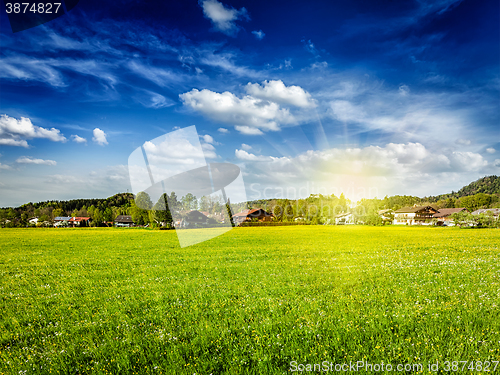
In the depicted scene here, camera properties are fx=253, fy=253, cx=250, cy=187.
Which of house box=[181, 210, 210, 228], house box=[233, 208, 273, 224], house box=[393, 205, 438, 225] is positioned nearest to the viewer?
house box=[181, 210, 210, 228]

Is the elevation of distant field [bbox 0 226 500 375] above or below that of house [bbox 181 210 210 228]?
above

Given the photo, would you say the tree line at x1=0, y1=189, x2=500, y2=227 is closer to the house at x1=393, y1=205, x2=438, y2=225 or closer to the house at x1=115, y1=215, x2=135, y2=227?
the house at x1=115, y1=215, x2=135, y2=227

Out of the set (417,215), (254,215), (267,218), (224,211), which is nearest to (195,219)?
(254,215)

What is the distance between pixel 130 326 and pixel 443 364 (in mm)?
7610

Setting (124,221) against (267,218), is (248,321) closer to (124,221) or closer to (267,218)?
(267,218)

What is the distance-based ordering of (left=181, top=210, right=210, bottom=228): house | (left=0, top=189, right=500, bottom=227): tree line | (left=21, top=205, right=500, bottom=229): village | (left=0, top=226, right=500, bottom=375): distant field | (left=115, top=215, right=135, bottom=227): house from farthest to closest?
(left=115, top=215, right=135, bottom=227): house, (left=181, top=210, right=210, bottom=228): house, (left=21, top=205, right=500, bottom=229): village, (left=0, top=189, right=500, bottom=227): tree line, (left=0, top=226, right=500, bottom=375): distant field

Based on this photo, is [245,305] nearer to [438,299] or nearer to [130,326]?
[130,326]

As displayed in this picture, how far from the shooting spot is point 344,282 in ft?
37.8

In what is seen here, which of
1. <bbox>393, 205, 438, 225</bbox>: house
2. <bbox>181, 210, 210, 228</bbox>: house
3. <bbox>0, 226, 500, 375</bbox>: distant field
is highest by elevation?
<bbox>0, 226, 500, 375</bbox>: distant field

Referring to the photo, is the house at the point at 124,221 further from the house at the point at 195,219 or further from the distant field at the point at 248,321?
the distant field at the point at 248,321

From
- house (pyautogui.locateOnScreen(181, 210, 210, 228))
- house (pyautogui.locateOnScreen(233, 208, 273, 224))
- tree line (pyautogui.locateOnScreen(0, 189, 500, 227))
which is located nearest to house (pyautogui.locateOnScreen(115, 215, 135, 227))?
tree line (pyautogui.locateOnScreen(0, 189, 500, 227))

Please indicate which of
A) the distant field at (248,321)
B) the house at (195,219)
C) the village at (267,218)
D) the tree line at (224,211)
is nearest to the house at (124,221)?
the village at (267,218)

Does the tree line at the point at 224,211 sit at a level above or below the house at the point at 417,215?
above

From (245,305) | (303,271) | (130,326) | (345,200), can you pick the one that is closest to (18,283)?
→ (130,326)
